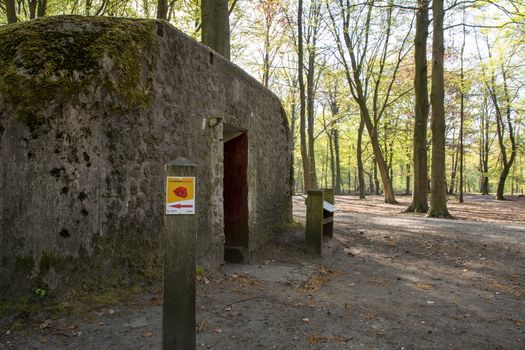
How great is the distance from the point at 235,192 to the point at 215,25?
409 cm

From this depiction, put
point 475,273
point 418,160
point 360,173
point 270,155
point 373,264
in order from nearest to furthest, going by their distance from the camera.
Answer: point 475,273
point 373,264
point 270,155
point 418,160
point 360,173

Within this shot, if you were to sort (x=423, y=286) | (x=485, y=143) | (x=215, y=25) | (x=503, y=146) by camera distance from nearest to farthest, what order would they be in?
(x=423, y=286), (x=215, y=25), (x=503, y=146), (x=485, y=143)

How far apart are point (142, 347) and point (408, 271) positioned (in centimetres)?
482

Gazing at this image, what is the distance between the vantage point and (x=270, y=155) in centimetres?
817

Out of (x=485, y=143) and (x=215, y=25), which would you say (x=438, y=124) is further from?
(x=485, y=143)

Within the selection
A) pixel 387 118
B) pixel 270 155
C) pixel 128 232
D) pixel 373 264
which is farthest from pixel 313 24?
pixel 128 232

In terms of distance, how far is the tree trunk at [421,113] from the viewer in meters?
13.9

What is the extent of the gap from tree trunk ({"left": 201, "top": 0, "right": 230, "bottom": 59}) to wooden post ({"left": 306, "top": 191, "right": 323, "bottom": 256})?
4030 millimetres

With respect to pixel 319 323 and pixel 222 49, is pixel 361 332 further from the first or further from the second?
pixel 222 49

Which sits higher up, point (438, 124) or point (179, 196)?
point (438, 124)

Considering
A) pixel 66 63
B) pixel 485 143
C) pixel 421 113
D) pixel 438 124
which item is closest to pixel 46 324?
pixel 66 63

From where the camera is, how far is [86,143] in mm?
3863

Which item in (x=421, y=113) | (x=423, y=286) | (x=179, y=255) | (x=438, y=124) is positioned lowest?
(x=423, y=286)

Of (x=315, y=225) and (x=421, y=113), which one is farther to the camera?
(x=421, y=113)
